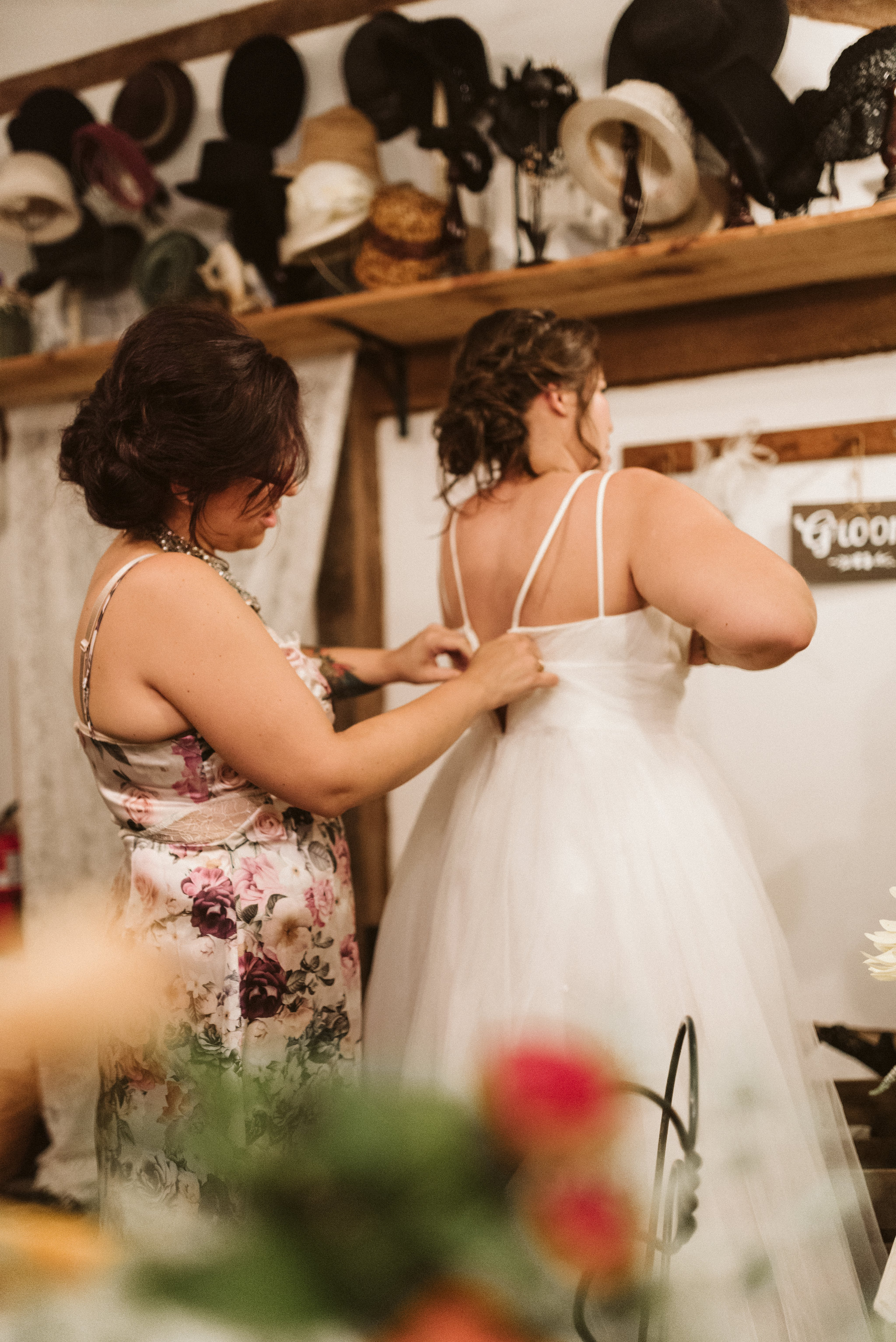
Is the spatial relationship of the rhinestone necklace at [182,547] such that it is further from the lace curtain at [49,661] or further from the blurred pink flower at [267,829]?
the lace curtain at [49,661]

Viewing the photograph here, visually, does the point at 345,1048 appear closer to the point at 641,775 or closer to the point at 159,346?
the point at 641,775

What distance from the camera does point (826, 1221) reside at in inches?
20.7

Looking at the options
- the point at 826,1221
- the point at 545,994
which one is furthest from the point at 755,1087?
the point at 545,994

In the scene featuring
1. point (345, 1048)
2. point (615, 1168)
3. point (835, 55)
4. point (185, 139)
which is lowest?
point (345, 1048)

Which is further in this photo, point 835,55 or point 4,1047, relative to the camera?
point 835,55

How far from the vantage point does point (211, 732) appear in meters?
0.90

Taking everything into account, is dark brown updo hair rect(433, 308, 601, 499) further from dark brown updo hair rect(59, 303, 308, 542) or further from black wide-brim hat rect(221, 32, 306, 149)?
black wide-brim hat rect(221, 32, 306, 149)

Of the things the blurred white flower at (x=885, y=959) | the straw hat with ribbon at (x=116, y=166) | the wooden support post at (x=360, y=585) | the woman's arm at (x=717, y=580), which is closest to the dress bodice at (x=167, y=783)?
the woman's arm at (x=717, y=580)

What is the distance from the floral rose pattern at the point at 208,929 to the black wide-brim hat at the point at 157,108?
5.37ft

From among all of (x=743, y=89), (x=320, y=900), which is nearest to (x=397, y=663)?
(x=320, y=900)

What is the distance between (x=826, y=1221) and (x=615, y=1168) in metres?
0.24

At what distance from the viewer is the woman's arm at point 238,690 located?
877 millimetres

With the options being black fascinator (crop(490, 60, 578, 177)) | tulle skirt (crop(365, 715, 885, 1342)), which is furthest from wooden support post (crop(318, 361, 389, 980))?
tulle skirt (crop(365, 715, 885, 1342))

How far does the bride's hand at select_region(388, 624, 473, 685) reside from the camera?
125 cm
